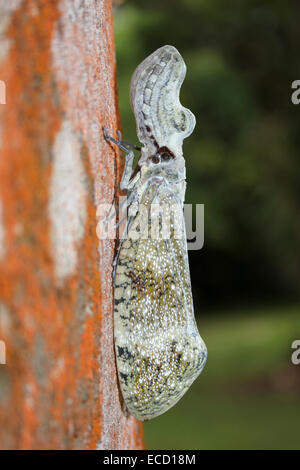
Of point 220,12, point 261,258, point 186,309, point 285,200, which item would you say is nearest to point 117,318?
point 186,309

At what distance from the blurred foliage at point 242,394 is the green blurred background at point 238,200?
2 centimetres

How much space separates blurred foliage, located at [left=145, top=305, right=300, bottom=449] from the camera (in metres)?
5.94

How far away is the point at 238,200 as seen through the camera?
858 cm

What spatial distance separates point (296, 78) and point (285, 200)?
2684 mm

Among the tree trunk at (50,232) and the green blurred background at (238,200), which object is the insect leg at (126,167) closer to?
the tree trunk at (50,232)

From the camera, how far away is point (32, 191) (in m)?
0.94

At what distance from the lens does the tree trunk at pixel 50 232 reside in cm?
92

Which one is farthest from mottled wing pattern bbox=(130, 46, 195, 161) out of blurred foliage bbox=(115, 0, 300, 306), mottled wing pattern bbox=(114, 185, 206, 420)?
blurred foliage bbox=(115, 0, 300, 306)

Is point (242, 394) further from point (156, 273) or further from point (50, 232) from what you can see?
point (50, 232)

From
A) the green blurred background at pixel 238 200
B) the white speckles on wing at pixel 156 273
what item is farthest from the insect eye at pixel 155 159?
the green blurred background at pixel 238 200

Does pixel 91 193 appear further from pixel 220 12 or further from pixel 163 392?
pixel 220 12

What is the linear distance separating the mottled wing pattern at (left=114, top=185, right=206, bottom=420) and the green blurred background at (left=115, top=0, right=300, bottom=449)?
110 inches

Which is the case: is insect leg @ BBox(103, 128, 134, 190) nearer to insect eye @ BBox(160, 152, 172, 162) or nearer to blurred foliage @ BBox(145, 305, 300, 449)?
insect eye @ BBox(160, 152, 172, 162)

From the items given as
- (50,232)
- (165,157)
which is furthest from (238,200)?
(50,232)
